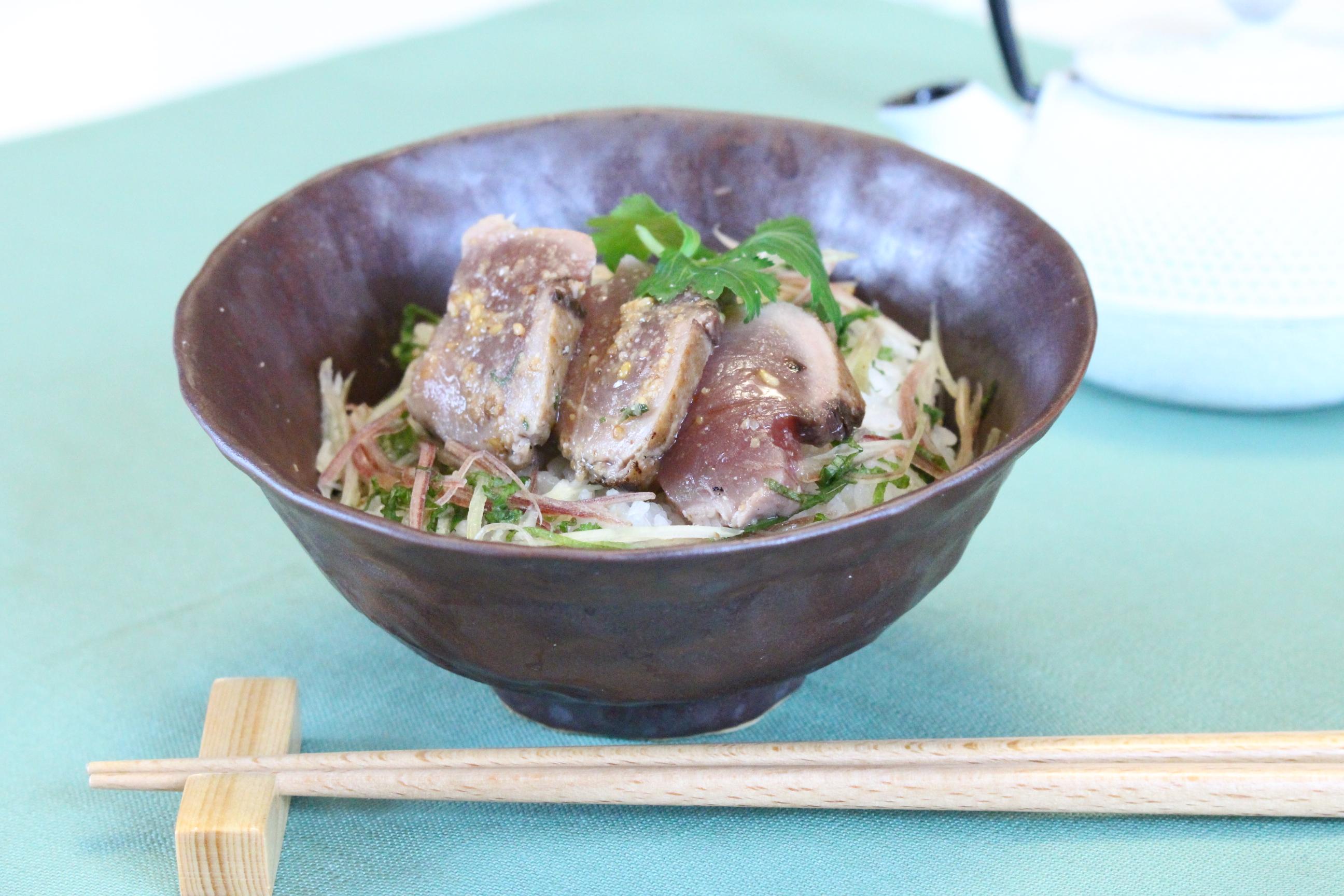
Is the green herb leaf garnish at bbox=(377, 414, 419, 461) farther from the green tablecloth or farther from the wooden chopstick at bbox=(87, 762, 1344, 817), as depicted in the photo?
the wooden chopstick at bbox=(87, 762, 1344, 817)

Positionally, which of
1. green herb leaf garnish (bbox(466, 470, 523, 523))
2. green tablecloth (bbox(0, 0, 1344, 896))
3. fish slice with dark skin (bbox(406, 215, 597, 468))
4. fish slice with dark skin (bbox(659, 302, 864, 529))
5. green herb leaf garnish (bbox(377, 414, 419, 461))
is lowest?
green tablecloth (bbox(0, 0, 1344, 896))

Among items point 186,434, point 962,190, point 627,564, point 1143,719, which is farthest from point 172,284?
point 1143,719

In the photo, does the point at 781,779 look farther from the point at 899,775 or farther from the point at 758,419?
the point at 758,419

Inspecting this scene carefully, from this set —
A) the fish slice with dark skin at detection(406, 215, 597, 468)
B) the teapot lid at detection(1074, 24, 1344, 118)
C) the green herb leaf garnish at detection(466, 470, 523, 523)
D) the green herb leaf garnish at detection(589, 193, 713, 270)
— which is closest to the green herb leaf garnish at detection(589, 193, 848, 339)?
the green herb leaf garnish at detection(589, 193, 713, 270)

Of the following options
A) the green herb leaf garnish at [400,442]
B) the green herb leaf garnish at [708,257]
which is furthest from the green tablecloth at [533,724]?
the green herb leaf garnish at [708,257]

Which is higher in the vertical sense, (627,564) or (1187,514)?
(627,564)

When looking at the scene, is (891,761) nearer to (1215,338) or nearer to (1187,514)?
(1187,514)
